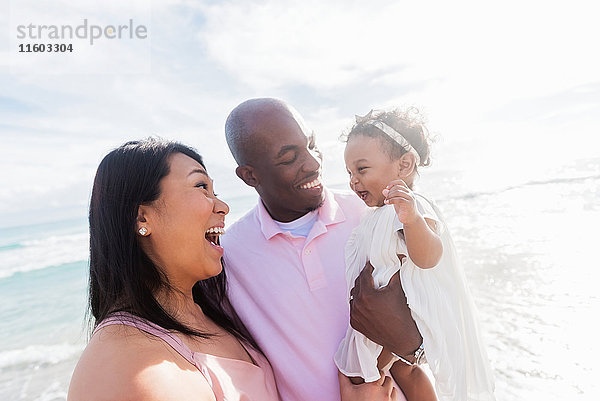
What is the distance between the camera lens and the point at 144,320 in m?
1.94

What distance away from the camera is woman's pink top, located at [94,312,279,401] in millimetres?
1866

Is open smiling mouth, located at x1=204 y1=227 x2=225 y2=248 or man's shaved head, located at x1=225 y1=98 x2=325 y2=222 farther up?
man's shaved head, located at x1=225 y1=98 x2=325 y2=222

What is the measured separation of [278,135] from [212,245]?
107 centimetres

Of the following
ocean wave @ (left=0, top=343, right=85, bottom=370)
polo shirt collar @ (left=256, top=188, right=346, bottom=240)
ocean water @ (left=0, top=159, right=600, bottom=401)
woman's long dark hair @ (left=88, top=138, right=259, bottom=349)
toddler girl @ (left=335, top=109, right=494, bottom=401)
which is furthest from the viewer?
ocean wave @ (left=0, top=343, right=85, bottom=370)

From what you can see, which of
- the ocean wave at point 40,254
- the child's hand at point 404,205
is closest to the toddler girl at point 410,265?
the child's hand at point 404,205

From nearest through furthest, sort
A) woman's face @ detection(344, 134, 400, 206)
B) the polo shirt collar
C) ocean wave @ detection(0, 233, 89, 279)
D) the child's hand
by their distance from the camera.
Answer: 1. the child's hand
2. woman's face @ detection(344, 134, 400, 206)
3. the polo shirt collar
4. ocean wave @ detection(0, 233, 89, 279)

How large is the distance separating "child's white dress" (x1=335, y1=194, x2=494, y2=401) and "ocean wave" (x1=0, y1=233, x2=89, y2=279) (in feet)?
63.5

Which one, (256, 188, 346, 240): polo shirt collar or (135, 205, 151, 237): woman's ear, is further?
(256, 188, 346, 240): polo shirt collar

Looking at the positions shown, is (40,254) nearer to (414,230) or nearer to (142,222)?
(142,222)

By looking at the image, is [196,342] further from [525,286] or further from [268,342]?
[525,286]

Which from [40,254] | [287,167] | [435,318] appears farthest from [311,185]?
[40,254]

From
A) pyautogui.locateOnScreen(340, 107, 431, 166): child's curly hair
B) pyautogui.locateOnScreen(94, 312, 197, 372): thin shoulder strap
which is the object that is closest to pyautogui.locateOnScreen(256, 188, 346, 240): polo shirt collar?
pyautogui.locateOnScreen(340, 107, 431, 166): child's curly hair

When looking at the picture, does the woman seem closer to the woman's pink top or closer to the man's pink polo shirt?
the woman's pink top

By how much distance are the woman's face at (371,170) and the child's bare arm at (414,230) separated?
404 millimetres
